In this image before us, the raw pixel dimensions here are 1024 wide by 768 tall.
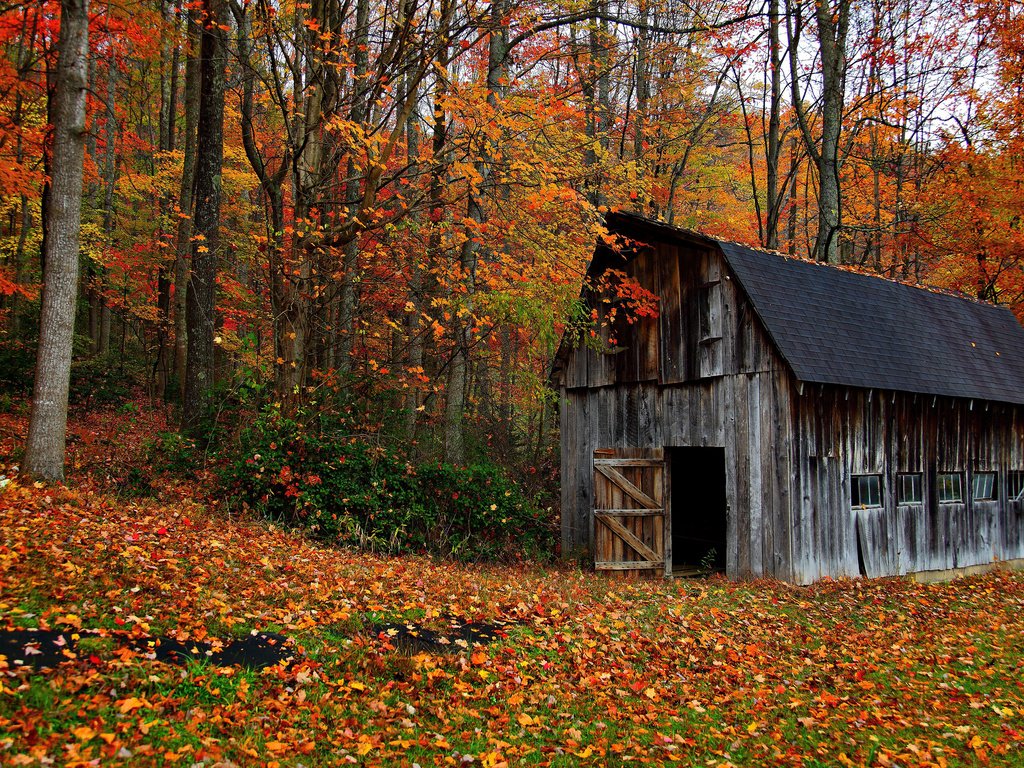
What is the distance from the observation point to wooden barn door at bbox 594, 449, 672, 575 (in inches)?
494

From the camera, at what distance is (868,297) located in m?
14.1

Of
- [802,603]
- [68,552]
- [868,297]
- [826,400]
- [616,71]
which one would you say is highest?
[616,71]

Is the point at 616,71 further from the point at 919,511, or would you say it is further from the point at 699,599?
the point at 699,599

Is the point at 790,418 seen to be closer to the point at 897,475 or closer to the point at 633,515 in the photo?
the point at 633,515

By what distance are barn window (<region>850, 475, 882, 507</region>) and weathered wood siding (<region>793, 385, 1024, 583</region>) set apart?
0.44ft

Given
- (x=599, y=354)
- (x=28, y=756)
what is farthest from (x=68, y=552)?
→ (x=599, y=354)

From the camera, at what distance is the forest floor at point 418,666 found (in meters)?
4.41

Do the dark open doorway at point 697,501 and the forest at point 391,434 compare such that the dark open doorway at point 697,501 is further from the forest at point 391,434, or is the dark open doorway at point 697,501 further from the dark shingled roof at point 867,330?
the dark shingled roof at point 867,330

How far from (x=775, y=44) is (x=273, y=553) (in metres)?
21.5

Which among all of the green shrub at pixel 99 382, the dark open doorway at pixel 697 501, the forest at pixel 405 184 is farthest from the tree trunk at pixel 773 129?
the green shrub at pixel 99 382

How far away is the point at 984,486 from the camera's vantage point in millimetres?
15102

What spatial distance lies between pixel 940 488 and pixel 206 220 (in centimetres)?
1551

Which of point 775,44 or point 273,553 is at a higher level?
point 775,44

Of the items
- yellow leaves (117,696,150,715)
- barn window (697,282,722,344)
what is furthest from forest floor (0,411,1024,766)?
barn window (697,282,722,344)
